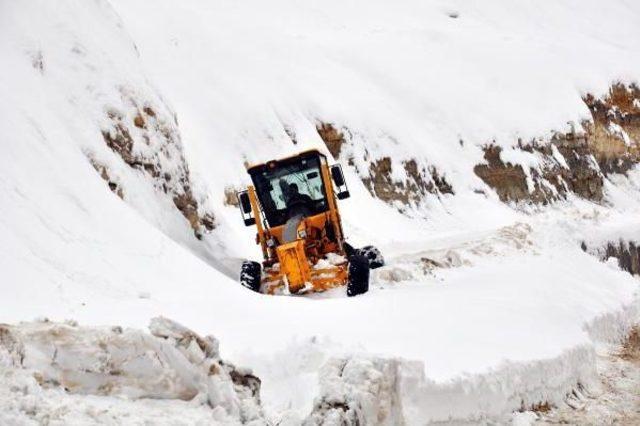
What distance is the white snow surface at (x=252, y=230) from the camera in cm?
740

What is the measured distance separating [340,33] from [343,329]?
3947 cm

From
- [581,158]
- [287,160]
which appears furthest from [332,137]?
[287,160]

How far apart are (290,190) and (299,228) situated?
124 cm

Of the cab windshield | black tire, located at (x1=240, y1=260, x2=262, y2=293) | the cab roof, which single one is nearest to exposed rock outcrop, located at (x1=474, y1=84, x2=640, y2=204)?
the cab windshield

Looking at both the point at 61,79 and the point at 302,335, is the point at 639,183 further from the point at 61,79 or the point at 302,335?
the point at 302,335

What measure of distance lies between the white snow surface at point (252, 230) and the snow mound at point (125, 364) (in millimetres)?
608

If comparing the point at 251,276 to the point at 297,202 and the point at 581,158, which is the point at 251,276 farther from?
the point at 581,158

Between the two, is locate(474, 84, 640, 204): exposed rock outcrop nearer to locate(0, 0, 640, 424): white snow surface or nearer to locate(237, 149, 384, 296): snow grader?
locate(0, 0, 640, 424): white snow surface

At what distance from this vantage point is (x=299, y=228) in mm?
13461

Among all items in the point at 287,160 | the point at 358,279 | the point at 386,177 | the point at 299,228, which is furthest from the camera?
the point at 386,177

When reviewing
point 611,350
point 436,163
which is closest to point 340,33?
point 436,163

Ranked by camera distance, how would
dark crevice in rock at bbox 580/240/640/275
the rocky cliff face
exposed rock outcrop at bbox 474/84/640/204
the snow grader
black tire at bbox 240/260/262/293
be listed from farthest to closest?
exposed rock outcrop at bbox 474/84/640/204, the rocky cliff face, dark crevice in rock at bbox 580/240/640/275, black tire at bbox 240/260/262/293, the snow grader

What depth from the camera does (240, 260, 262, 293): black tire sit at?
13.1 meters

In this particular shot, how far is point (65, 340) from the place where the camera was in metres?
5.08
